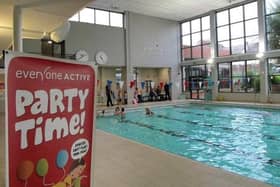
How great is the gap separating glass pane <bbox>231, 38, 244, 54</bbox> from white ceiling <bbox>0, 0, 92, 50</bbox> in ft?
34.2

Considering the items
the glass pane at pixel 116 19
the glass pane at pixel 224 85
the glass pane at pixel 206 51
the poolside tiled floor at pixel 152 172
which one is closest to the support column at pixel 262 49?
the glass pane at pixel 224 85

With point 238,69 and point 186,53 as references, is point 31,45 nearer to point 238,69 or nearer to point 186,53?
point 186,53

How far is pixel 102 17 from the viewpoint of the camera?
12.6 meters

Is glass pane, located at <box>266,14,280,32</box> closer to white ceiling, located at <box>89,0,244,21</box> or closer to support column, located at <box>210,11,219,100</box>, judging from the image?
white ceiling, located at <box>89,0,244,21</box>

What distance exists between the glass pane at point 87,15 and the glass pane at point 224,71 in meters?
7.52

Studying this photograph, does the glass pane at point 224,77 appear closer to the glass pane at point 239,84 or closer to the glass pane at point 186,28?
the glass pane at point 239,84

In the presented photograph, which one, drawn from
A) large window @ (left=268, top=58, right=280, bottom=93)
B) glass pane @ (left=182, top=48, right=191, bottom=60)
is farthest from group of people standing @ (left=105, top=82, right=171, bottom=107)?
large window @ (left=268, top=58, right=280, bottom=93)

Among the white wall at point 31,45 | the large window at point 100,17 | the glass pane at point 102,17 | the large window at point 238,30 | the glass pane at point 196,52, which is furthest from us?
the glass pane at point 196,52

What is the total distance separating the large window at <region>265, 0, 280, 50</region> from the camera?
11.2 metres

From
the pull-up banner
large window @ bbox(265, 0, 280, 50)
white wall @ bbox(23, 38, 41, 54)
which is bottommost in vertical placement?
the pull-up banner

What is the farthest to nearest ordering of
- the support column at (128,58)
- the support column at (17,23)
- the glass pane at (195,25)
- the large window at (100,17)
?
1. the glass pane at (195,25)
2. the support column at (128,58)
3. the large window at (100,17)
4. the support column at (17,23)

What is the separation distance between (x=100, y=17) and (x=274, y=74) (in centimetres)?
910

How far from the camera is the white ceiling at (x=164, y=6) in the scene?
38.0 feet

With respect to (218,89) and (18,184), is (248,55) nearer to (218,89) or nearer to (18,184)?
(218,89)
